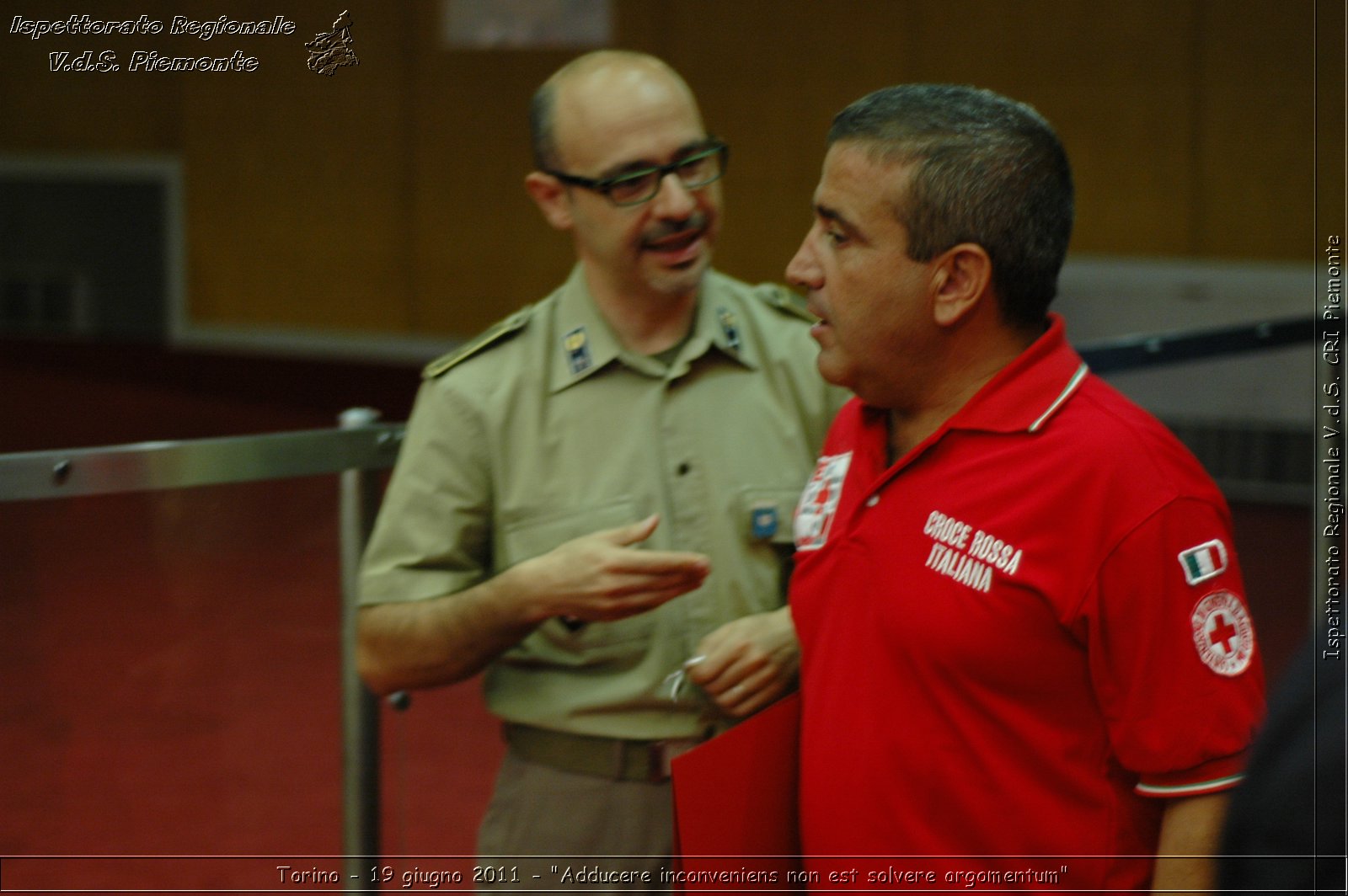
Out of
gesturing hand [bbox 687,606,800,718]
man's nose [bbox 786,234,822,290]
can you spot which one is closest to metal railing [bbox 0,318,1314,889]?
gesturing hand [bbox 687,606,800,718]

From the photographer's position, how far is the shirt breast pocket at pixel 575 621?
157 centimetres

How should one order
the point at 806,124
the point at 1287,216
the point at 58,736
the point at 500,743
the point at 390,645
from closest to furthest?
the point at 390,645 → the point at 58,736 → the point at 500,743 → the point at 1287,216 → the point at 806,124

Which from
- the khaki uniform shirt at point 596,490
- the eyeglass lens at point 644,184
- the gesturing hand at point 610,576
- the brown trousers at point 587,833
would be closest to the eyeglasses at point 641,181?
the eyeglass lens at point 644,184

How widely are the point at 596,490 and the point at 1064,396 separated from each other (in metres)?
0.57

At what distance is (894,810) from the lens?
48.9 inches

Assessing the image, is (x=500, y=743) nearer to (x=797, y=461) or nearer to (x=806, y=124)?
(x=797, y=461)

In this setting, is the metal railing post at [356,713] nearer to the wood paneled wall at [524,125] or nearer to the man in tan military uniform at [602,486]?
the man in tan military uniform at [602,486]

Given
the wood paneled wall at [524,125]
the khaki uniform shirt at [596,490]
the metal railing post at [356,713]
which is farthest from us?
the wood paneled wall at [524,125]

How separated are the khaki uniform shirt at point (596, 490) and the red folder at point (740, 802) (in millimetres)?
182

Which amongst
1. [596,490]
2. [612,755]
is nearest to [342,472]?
[596,490]

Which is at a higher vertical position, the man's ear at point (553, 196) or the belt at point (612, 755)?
the man's ear at point (553, 196)

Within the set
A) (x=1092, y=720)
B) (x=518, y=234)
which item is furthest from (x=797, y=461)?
(x=518, y=234)

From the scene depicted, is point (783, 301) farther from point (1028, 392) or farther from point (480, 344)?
point (1028, 392)

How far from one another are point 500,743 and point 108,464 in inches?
29.1
